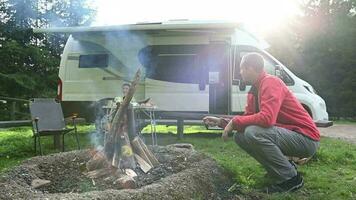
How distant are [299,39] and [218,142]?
18641 millimetres

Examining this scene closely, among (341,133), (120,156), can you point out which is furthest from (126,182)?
(341,133)

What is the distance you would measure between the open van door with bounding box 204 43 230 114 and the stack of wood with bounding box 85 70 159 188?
5.43 metres

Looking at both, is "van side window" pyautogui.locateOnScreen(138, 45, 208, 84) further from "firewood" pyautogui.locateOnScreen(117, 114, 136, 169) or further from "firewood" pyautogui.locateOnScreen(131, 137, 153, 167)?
"firewood" pyautogui.locateOnScreen(117, 114, 136, 169)

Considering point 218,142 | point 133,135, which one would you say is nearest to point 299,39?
point 218,142

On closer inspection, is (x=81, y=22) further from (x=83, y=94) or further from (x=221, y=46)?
(x=221, y=46)

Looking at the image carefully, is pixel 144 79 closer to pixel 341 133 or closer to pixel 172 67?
pixel 172 67

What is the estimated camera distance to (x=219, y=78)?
32.3 feet

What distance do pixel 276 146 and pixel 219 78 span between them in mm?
5869

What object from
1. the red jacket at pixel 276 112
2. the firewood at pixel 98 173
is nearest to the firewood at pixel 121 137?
the firewood at pixel 98 173

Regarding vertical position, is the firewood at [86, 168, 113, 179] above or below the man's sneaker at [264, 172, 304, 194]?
above

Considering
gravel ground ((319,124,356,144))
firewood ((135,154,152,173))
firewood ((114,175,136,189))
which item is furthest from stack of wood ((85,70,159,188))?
gravel ground ((319,124,356,144))

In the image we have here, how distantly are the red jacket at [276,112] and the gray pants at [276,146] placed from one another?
63 mm

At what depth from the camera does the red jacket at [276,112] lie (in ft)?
12.9

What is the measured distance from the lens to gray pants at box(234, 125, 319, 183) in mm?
4004
